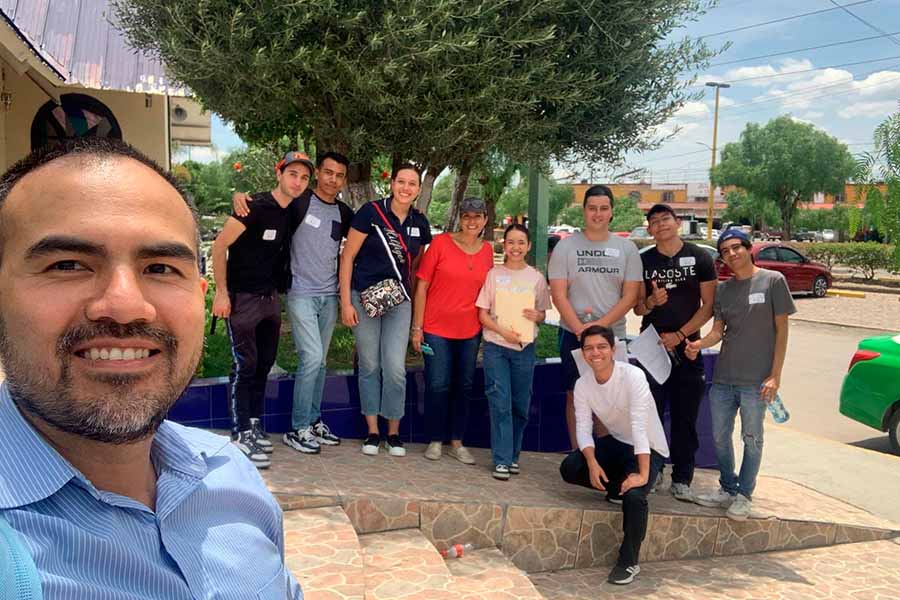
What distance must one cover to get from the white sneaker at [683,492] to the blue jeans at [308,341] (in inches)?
108

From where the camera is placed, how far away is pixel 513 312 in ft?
16.5

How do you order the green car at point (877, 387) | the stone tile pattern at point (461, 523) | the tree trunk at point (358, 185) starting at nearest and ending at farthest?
1. the stone tile pattern at point (461, 523)
2. the tree trunk at point (358, 185)
3. the green car at point (877, 387)

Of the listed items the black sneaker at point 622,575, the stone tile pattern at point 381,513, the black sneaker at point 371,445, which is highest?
the black sneaker at point 371,445

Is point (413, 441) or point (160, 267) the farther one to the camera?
point (413, 441)

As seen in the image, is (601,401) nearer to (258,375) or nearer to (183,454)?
(258,375)

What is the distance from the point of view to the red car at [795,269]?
797 inches

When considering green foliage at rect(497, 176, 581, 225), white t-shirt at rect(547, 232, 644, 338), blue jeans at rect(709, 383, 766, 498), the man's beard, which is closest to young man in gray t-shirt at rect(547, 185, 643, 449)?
white t-shirt at rect(547, 232, 644, 338)

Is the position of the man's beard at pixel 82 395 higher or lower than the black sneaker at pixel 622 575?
higher

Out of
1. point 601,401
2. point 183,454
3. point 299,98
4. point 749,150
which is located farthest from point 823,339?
point 749,150

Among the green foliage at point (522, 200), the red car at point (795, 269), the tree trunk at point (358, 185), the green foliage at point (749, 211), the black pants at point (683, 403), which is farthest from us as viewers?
the green foliage at point (522, 200)

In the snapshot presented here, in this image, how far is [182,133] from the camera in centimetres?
1376

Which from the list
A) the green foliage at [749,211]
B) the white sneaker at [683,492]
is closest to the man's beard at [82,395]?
the white sneaker at [683,492]

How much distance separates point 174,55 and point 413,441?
3.26 m

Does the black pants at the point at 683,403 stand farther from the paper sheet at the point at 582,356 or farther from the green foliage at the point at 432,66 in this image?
the green foliage at the point at 432,66
